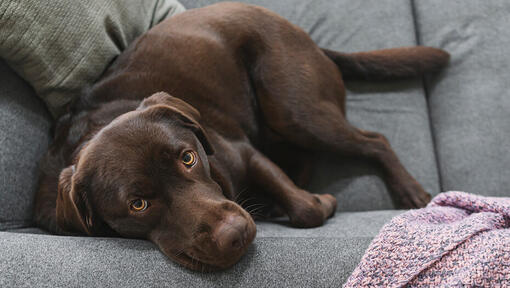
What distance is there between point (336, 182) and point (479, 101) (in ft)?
2.63

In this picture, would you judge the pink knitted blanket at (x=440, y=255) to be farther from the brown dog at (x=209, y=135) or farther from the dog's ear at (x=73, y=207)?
the dog's ear at (x=73, y=207)

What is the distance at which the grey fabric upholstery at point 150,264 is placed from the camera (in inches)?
39.4

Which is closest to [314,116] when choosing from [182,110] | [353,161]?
[353,161]

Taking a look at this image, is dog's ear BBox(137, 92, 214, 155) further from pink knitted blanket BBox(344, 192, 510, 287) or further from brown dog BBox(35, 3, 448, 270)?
pink knitted blanket BBox(344, 192, 510, 287)

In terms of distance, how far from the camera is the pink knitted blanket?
2.99ft

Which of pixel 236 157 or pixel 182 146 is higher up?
pixel 182 146

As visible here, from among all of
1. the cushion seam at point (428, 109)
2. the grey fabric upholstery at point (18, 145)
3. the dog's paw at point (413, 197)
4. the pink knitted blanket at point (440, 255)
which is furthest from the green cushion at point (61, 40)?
the cushion seam at point (428, 109)

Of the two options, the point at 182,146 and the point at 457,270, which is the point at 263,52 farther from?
the point at 457,270

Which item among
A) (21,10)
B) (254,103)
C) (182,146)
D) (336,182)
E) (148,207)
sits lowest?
(336,182)

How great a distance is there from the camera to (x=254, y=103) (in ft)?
6.55

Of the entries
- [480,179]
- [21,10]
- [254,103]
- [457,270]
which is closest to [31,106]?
[21,10]

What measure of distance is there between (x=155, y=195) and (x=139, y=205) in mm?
56

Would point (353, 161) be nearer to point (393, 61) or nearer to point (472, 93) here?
point (393, 61)

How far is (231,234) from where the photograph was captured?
1070mm
